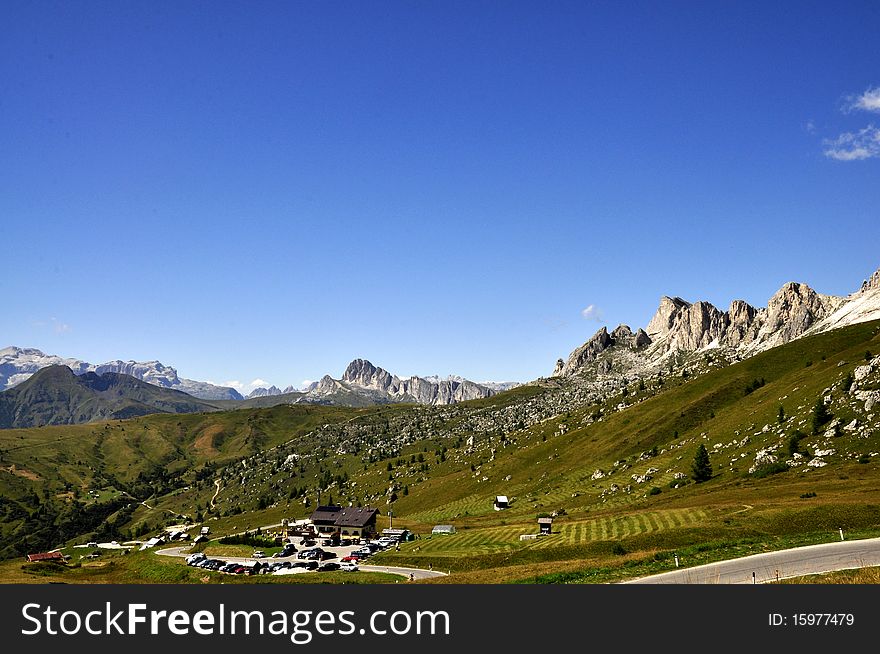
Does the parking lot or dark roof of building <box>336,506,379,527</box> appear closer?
the parking lot

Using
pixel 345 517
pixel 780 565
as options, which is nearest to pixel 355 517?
pixel 345 517

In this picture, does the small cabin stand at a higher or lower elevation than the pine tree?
lower

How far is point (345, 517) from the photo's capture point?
158 metres

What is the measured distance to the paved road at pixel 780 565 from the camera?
3516cm

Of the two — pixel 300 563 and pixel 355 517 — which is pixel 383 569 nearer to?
pixel 300 563

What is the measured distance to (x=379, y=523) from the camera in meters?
174

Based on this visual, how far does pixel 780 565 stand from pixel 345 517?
13613 cm

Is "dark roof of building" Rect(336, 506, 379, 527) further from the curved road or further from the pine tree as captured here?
the pine tree

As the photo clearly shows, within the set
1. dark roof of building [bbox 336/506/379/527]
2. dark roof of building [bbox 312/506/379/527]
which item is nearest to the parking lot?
dark roof of building [bbox 336/506/379/527]

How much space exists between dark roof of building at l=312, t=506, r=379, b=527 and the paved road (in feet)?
413

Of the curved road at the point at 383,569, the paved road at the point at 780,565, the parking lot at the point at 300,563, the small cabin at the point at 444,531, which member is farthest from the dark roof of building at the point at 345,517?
the paved road at the point at 780,565

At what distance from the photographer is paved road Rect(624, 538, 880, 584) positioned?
35156 mm

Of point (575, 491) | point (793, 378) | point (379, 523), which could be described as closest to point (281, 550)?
point (379, 523)

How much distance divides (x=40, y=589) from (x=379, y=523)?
159095 mm
